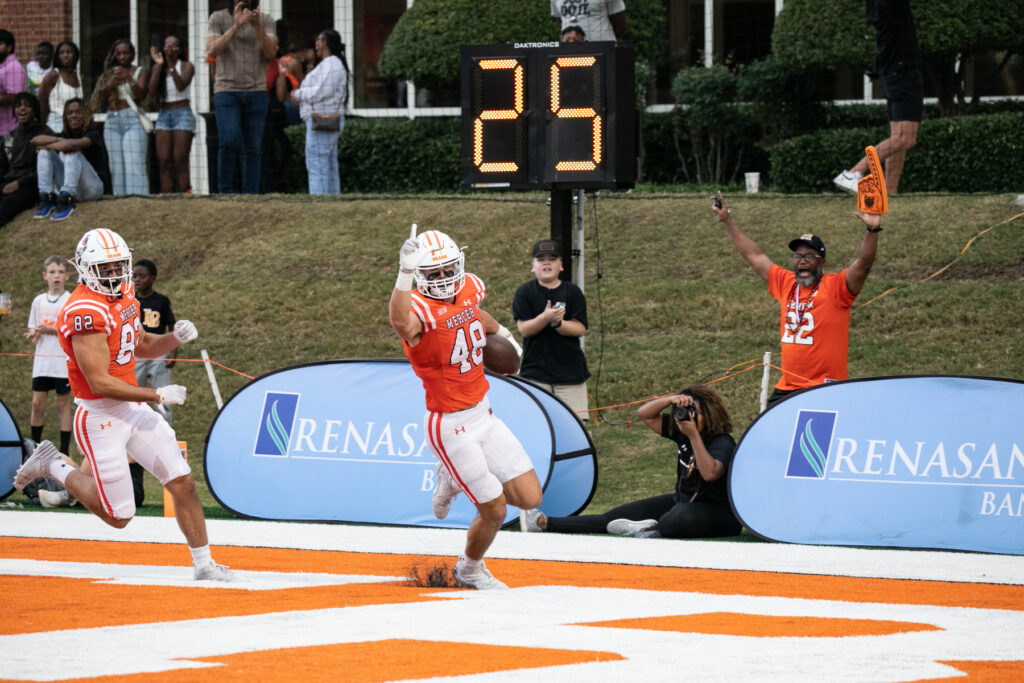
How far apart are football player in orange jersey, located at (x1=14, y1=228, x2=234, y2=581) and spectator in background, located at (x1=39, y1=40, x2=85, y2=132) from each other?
480 inches

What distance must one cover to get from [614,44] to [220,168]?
31.8 ft

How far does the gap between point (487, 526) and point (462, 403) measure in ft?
2.20

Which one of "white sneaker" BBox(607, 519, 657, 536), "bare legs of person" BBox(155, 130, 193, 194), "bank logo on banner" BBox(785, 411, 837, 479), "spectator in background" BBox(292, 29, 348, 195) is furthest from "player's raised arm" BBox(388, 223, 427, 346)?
"bare legs of person" BBox(155, 130, 193, 194)

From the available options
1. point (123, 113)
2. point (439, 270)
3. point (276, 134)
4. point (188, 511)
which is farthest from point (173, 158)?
point (439, 270)

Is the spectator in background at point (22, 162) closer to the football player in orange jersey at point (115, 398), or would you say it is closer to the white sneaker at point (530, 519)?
the white sneaker at point (530, 519)

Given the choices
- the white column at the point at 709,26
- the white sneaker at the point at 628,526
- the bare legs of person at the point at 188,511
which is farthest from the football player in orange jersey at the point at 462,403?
the white column at the point at 709,26

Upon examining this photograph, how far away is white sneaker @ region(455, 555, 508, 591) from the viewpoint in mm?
7855

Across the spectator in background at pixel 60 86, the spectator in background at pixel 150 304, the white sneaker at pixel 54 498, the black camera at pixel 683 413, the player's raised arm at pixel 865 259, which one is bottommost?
the white sneaker at pixel 54 498

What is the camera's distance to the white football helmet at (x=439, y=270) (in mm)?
7805

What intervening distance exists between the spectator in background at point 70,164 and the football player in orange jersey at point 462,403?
12.5 metres

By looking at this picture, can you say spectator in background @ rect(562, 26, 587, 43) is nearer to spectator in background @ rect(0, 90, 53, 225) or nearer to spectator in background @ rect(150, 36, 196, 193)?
spectator in background @ rect(150, 36, 196, 193)

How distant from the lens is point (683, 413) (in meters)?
9.74

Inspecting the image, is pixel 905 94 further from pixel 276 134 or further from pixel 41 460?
pixel 276 134

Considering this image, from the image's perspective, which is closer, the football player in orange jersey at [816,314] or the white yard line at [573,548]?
the white yard line at [573,548]
